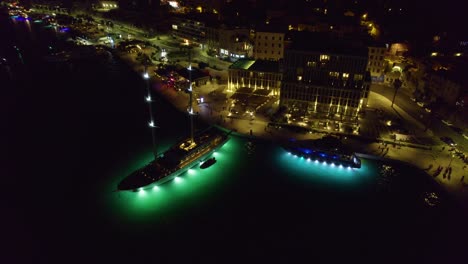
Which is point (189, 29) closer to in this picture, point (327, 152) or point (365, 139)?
point (365, 139)

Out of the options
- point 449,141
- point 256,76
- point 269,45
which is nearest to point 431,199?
point 449,141

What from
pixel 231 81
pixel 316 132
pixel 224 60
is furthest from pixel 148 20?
pixel 316 132

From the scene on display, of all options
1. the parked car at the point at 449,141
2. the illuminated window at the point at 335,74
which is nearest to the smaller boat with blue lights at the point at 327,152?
the illuminated window at the point at 335,74

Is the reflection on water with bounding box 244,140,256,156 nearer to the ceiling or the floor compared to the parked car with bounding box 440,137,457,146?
nearer to the floor

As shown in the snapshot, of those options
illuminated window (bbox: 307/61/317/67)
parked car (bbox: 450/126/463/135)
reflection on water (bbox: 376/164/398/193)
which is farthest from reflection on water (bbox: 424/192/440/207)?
illuminated window (bbox: 307/61/317/67)

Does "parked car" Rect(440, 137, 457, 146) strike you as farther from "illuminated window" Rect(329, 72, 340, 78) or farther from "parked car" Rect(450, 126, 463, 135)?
"illuminated window" Rect(329, 72, 340, 78)

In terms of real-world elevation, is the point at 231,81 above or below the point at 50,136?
above

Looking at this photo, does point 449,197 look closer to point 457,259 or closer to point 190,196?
point 457,259
